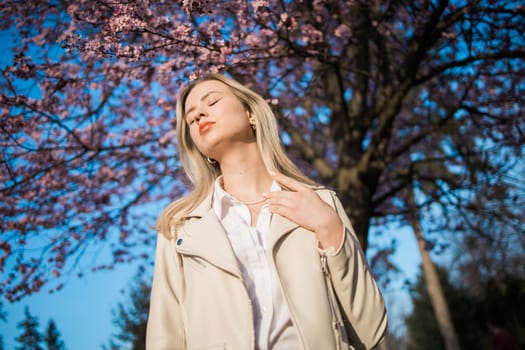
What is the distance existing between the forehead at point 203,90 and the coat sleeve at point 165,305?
2.70 ft

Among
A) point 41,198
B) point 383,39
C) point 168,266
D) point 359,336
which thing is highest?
point 383,39

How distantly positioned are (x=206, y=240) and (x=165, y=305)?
0.37 m

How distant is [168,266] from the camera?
6.65ft

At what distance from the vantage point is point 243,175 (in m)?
2.30

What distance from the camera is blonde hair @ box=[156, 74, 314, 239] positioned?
2354mm

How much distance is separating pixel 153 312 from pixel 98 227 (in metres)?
4.48

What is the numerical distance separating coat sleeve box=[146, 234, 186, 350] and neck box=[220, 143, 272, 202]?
0.48 meters

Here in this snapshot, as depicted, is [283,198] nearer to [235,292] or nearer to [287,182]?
[287,182]

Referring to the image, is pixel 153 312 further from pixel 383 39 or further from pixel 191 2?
pixel 383 39

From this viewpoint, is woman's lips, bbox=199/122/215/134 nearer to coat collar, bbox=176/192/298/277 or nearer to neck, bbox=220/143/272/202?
neck, bbox=220/143/272/202

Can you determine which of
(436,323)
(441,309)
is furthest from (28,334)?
(436,323)

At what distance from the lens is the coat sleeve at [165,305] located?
1.79 m

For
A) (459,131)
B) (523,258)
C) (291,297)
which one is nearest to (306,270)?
(291,297)

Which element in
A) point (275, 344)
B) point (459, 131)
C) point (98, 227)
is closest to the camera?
point (275, 344)
